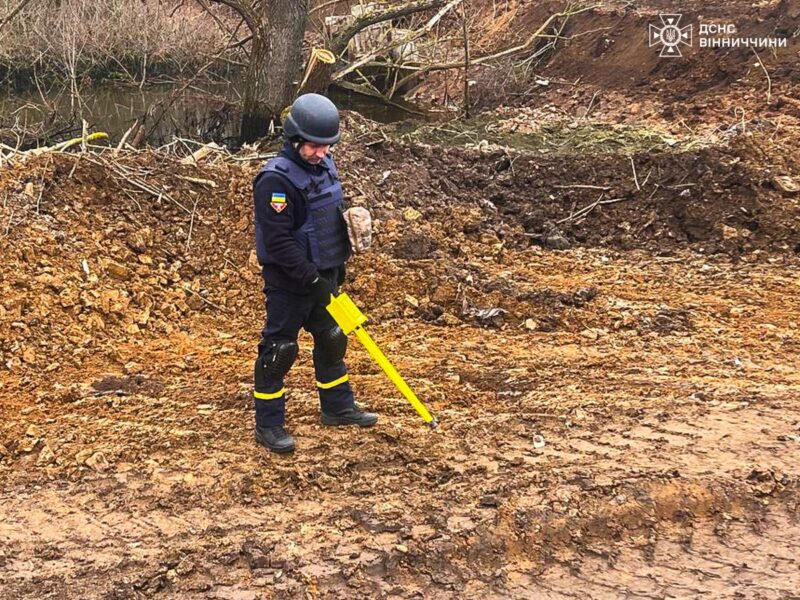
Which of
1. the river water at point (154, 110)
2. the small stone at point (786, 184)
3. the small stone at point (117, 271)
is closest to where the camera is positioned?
the small stone at point (117, 271)

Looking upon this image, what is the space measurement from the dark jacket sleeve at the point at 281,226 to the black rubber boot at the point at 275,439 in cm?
90

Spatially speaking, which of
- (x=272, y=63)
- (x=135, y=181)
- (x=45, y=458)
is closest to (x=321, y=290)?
(x=45, y=458)

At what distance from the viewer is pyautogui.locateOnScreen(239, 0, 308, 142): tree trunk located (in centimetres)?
1018

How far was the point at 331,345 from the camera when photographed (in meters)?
4.12

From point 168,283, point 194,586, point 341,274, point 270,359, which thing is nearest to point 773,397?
point 341,274

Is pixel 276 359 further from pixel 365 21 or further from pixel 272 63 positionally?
pixel 365 21

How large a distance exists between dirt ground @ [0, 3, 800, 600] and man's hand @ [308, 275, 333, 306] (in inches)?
34.5

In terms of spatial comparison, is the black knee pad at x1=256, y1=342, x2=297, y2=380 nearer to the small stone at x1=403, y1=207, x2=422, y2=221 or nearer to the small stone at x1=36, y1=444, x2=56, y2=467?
the small stone at x1=36, y1=444, x2=56, y2=467

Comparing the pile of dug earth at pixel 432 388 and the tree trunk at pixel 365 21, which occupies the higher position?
the tree trunk at pixel 365 21

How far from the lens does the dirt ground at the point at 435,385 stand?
3.25 m

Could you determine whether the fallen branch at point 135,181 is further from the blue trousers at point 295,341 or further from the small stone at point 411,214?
the blue trousers at point 295,341

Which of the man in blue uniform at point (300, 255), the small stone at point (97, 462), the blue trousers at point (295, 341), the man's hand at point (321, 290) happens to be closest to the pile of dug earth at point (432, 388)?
the small stone at point (97, 462)

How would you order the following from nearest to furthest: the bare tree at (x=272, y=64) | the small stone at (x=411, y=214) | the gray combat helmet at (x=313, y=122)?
the gray combat helmet at (x=313, y=122) → the small stone at (x=411, y=214) → the bare tree at (x=272, y=64)

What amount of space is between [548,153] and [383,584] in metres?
7.24
